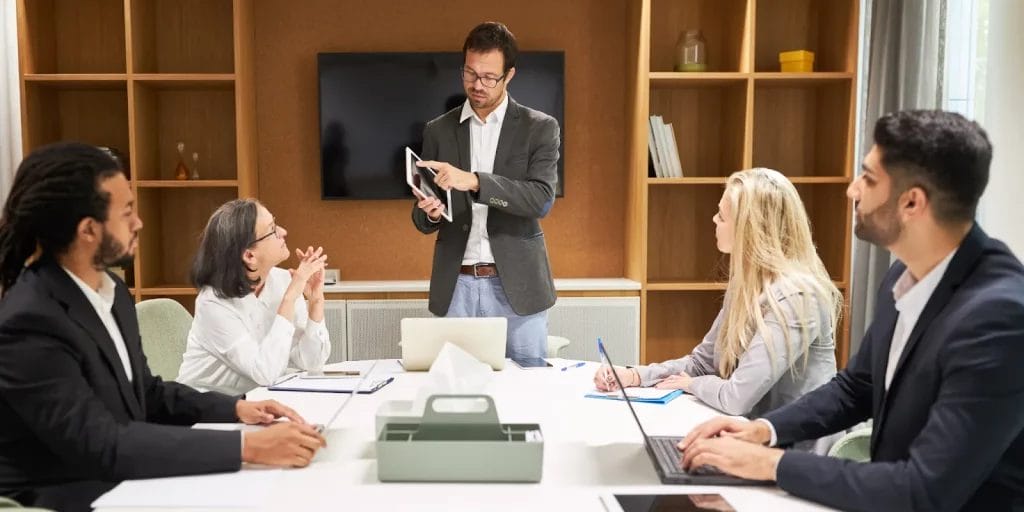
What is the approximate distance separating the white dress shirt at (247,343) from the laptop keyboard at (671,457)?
1136 mm

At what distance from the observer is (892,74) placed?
3590 mm

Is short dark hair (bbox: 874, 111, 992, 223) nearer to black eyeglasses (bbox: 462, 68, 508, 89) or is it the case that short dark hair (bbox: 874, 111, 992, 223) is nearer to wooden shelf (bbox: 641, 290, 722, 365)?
black eyeglasses (bbox: 462, 68, 508, 89)

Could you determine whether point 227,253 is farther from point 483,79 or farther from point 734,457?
A: point 734,457

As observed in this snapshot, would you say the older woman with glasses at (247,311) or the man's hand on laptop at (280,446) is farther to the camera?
the older woman with glasses at (247,311)

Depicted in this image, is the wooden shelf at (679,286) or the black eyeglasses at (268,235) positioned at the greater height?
the black eyeglasses at (268,235)

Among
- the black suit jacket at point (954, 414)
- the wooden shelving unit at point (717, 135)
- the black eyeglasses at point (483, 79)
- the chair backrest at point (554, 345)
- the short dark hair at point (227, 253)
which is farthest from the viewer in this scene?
the wooden shelving unit at point (717, 135)

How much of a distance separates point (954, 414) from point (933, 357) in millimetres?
109

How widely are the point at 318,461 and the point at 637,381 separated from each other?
942 millimetres

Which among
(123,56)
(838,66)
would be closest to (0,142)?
(123,56)

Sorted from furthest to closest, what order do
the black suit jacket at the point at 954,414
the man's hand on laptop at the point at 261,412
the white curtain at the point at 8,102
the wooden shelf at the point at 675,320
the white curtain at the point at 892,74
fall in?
the wooden shelf at the point at 675,320, the white curtain at the point at 8,102, the white curtain at the point at 892,74, the man's hand on laptop at the point at 261,412, the black suit jacket at the point at 954,414

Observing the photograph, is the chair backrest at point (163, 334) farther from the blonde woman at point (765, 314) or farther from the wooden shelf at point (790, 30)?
the wooden shelf at point (790, 30)

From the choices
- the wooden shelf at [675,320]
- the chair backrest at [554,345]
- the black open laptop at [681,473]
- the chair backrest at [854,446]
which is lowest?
the wooden shelf at [675,320]

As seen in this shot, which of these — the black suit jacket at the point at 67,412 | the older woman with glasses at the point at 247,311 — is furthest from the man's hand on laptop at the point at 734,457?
the older woman with glasses at the point at 247,311

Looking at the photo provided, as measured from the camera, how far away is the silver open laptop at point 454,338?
2.33 meters
